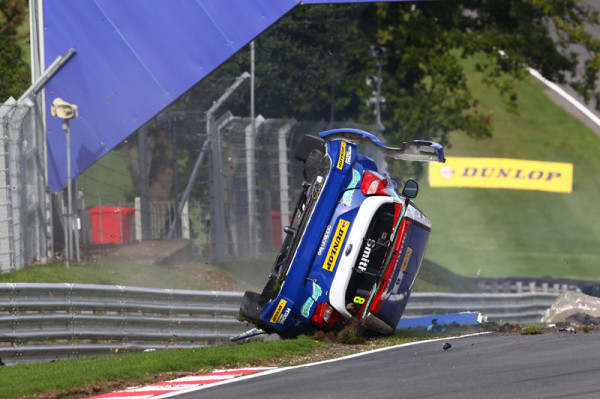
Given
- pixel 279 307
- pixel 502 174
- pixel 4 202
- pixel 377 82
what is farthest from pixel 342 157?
pixel 502 174

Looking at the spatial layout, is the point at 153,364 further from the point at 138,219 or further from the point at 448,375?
the point at 138,219

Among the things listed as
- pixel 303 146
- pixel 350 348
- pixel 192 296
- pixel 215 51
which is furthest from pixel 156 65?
pixel 350 348

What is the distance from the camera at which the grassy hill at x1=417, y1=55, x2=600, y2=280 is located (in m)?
32.2

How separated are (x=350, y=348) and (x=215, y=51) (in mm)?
9003

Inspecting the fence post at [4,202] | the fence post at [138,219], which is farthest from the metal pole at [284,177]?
the fence post at [4,202]

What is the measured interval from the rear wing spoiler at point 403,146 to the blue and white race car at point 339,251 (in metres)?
0.37

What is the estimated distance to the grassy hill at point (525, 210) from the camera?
105 feet

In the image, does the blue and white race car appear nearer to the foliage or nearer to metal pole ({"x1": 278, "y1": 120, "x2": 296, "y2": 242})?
metal pole ({"x1": 278, "y1": 120, "x2": 296, "y2": 242})

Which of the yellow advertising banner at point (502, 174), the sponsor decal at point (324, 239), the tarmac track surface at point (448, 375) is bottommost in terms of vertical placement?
the tarmac track surface at point (448, 375)

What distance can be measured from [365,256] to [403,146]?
1.50 metres

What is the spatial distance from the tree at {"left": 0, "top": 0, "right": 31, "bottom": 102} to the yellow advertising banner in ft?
46.3

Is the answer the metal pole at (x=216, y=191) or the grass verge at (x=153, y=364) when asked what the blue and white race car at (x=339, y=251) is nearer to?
the grass verge at (x=153, y=364)

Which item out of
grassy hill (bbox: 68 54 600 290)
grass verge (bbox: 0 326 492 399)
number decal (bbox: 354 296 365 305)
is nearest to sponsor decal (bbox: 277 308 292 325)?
grass verge (bbox: 0 326 492 399)

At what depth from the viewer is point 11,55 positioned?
2439cm
